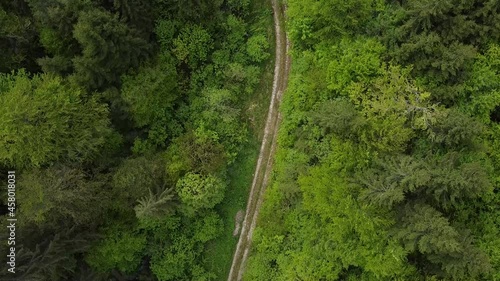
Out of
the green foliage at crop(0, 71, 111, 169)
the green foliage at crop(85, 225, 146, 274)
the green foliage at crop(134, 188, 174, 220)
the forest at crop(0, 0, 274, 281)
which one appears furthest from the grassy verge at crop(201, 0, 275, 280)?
the green foliage at crop(0, 71, 111, 169)

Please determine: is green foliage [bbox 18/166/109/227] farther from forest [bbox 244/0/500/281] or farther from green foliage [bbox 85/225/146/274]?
forest [bbox 244/0/500/281]

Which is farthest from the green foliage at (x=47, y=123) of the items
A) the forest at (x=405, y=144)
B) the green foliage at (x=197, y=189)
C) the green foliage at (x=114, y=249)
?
the forest at (x=405, y=144)

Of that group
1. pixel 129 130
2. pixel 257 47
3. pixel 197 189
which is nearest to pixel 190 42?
pixel 257 47

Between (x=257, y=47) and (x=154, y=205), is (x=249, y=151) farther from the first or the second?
(x=154, y=205)

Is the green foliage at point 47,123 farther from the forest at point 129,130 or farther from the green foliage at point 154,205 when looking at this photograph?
the green foliage at point 154,205

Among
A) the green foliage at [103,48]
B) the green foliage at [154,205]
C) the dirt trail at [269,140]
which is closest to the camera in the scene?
the green foliage at [103,48]

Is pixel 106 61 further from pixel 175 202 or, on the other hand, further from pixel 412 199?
pixel 412 199

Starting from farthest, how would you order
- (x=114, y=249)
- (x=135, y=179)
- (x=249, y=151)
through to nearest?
(x=249, y=151) → (x=114, y=249) → (x=135, y=179)
